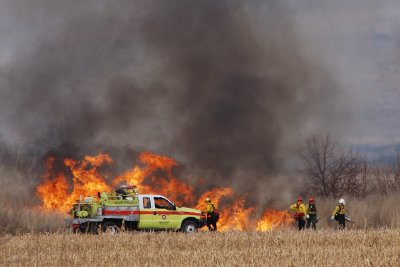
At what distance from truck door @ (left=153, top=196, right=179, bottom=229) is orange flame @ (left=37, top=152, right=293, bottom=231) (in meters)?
7.49

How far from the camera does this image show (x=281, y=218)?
3338cm

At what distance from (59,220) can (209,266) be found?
1483 centimetres

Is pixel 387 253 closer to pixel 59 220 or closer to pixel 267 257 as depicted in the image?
pixel 267 257

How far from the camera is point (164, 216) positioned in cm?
2205

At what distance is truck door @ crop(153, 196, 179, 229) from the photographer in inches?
863

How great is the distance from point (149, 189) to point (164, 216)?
10.6 meters

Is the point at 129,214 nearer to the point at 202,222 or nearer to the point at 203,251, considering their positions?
the point at 202,222

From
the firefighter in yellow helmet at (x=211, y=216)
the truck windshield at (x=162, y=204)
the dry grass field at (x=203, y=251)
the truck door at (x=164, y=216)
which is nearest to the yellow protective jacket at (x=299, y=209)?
the firefighter in yellow helmet at (x=211, y=216)

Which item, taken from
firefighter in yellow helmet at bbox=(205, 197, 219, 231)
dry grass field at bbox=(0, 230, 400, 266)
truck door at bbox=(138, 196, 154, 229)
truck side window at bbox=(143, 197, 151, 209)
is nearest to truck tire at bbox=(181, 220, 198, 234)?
firefighter in yellow helmet at bbox=(205, 197, 219, 231)

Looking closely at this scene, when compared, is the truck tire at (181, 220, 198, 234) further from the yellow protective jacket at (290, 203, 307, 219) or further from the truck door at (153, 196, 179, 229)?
the yellow protective jacket at (290, 203, 307, 219)

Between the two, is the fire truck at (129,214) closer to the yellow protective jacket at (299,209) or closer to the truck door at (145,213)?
the truck door at (145,213)

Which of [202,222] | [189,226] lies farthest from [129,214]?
[202,222]

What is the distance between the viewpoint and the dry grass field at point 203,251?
10.7m

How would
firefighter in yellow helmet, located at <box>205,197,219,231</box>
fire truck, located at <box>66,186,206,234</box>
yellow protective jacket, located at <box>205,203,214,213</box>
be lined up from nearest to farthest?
1. fire truck, located at <box>66,186,206,234</box>
2. firefighter in yellow helmet, located at <box>205,197,219,231</box>
3. yellow protective jacket, located at <box>205,203,214,213</box>
